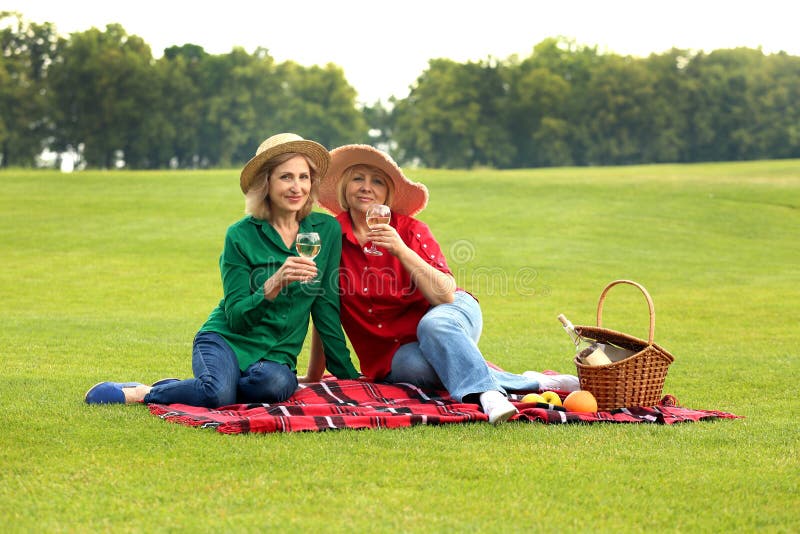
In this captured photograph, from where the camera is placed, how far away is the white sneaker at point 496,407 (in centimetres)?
578

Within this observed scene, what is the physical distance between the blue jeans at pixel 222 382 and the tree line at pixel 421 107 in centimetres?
7201

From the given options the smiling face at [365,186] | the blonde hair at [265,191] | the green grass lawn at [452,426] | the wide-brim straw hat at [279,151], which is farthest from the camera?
the smiling face at [365,186]

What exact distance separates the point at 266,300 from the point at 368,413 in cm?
109

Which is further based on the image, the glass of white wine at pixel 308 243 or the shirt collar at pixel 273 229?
the shirt collar at pixel 273 229

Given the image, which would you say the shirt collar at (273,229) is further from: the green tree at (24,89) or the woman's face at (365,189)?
the green tree at (24,89)

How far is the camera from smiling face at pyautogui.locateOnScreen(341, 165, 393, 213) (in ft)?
23.4

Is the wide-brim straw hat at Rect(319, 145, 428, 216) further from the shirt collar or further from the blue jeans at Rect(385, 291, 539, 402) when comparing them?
the blue jeans at Rect(385, 291, 539, 402)

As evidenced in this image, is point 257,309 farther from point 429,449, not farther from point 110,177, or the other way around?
point 110,177

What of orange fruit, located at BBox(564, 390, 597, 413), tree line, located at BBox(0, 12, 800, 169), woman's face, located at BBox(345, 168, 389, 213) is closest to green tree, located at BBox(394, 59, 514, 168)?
tree line, located at BBox(0, 12, 800, 169)

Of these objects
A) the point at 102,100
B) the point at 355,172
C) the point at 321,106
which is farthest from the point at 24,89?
the point at 355,172

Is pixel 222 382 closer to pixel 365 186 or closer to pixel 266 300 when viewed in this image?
pixel 266 300

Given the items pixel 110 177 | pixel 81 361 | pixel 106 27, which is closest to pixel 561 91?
pixel 106 27

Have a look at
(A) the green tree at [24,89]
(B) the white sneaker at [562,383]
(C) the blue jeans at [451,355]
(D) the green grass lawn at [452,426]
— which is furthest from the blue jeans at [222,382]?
(A) the green tree at [24,89]

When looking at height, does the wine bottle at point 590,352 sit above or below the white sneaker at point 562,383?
above
